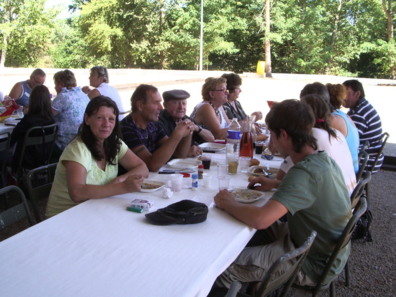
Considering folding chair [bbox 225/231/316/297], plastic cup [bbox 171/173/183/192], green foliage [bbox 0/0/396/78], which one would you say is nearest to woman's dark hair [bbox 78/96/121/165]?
plastic cup [bbox 171/173/183/192]

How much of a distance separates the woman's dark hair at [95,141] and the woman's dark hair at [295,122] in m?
1.01

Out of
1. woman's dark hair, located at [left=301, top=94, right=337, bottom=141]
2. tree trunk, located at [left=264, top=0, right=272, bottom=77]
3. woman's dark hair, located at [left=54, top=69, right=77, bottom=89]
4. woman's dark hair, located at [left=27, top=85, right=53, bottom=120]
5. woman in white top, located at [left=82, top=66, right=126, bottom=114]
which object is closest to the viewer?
woman's dark hair, located at [left=301, top=94, right=337, bottom=141]

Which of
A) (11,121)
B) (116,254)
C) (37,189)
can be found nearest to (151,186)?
(37,189)

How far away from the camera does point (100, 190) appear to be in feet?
6.95

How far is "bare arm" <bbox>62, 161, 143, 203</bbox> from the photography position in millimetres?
2111

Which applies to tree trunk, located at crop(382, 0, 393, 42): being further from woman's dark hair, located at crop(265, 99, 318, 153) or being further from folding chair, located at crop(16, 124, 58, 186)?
woman's dark hair, located at crop(265, 99, 318, 153)

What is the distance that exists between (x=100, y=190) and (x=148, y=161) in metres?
0.76

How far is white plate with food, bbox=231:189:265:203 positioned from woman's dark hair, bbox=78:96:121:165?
2.64 ft

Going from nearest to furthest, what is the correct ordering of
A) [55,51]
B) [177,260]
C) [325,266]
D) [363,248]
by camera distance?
1. [177,260]
2. [325,266]
3. [363,248]
4. [55,51]

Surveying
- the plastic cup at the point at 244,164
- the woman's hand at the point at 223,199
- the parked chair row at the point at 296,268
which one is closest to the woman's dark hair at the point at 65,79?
the plastic cup at the point at 244,164

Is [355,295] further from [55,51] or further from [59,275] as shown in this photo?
[55,51]

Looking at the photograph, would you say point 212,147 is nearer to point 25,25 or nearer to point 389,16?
point 389,16

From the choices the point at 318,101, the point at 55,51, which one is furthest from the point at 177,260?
the point at 55,51

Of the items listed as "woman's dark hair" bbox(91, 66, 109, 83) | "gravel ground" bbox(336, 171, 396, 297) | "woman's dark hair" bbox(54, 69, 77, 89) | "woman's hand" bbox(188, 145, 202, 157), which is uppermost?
"woman's dark hair" bbox(91, 66, 109, 83)
